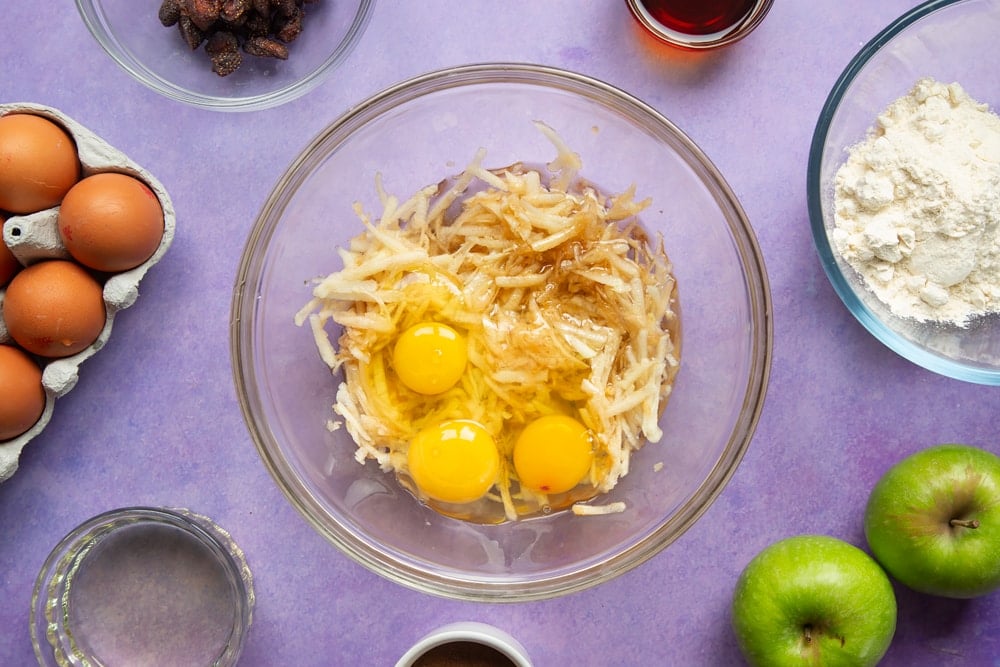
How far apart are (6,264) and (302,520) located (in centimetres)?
94

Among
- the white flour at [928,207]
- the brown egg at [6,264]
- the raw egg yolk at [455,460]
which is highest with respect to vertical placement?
Result: the white flour at [928,207]

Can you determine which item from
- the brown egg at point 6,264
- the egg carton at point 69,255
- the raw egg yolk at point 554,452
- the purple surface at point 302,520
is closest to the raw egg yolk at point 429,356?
the raw egg yolk at point 554,452

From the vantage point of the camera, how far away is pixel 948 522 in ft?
6.69

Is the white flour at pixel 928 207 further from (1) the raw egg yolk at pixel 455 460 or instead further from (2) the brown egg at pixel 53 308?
(2) the brown egg at pixel 53 308

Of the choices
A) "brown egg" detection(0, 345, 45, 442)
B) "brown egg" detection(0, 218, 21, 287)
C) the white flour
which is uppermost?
the white flour

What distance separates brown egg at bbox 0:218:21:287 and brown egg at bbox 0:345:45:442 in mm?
167

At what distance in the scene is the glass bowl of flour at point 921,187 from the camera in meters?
2.02

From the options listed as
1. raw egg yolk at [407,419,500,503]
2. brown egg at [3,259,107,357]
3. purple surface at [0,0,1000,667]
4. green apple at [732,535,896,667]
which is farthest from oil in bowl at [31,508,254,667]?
Result: green apple at [732,535,896,667]

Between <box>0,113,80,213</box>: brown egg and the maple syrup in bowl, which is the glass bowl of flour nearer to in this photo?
the maple syrup in bowl

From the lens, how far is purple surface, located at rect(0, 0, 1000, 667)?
223 centimetres

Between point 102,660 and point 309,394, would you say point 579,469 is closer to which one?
point 309,394

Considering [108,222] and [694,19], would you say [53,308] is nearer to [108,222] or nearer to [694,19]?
[108,222]

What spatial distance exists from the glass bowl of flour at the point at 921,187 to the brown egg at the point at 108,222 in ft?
5.15

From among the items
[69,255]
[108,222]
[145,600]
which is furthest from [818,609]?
[69,255]
